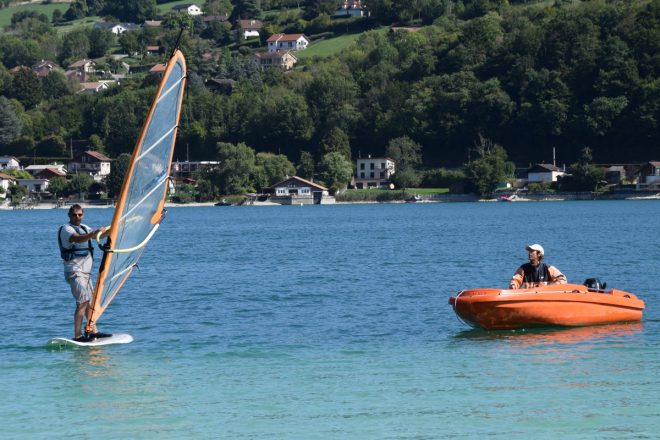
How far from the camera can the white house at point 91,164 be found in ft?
581

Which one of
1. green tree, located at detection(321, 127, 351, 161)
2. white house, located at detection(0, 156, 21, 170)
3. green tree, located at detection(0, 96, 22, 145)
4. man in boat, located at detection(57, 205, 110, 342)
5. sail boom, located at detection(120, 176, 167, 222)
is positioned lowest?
man in boat, located at detection(57, 205, 110, 342)

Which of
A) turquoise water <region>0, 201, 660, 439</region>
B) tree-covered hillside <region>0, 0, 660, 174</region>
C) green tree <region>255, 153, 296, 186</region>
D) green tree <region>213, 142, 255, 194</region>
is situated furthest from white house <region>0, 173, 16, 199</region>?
turquoise water <region>0, 201, 660, 439</region>

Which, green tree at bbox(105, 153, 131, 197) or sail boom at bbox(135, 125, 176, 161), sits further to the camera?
green tree at bbox(105, 153, 131, 197)

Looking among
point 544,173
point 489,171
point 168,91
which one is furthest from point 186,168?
point 168,91

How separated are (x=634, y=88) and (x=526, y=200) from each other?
22.6 meters

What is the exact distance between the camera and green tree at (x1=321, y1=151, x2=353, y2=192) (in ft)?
533

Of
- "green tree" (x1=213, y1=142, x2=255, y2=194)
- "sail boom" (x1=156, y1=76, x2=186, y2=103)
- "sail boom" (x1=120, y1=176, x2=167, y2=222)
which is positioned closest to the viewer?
"sail boom" (x1=156, y1=76, x2=186, y2=103)

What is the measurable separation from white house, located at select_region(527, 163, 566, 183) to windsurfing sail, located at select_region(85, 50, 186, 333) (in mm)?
132815

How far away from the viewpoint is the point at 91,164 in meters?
178

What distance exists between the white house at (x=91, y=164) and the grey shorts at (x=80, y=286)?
156428mm

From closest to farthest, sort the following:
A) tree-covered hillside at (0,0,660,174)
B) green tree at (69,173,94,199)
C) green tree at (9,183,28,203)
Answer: tree-covered hillside at (0,0,660,174)
green tree at (69,173,94,199)
green tree at (9,183,28,203)

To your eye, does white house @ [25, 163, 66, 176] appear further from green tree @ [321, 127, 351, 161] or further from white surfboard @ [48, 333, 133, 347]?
white surfboard @ [48, 333, 133, 347]

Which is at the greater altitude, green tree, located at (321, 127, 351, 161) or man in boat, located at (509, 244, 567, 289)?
green tree, located at (321, 127, 351, 161)

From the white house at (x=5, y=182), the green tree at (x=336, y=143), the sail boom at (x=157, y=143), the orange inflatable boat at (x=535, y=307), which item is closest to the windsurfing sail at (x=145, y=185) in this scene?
the sail boom at (x=157, y=143)
